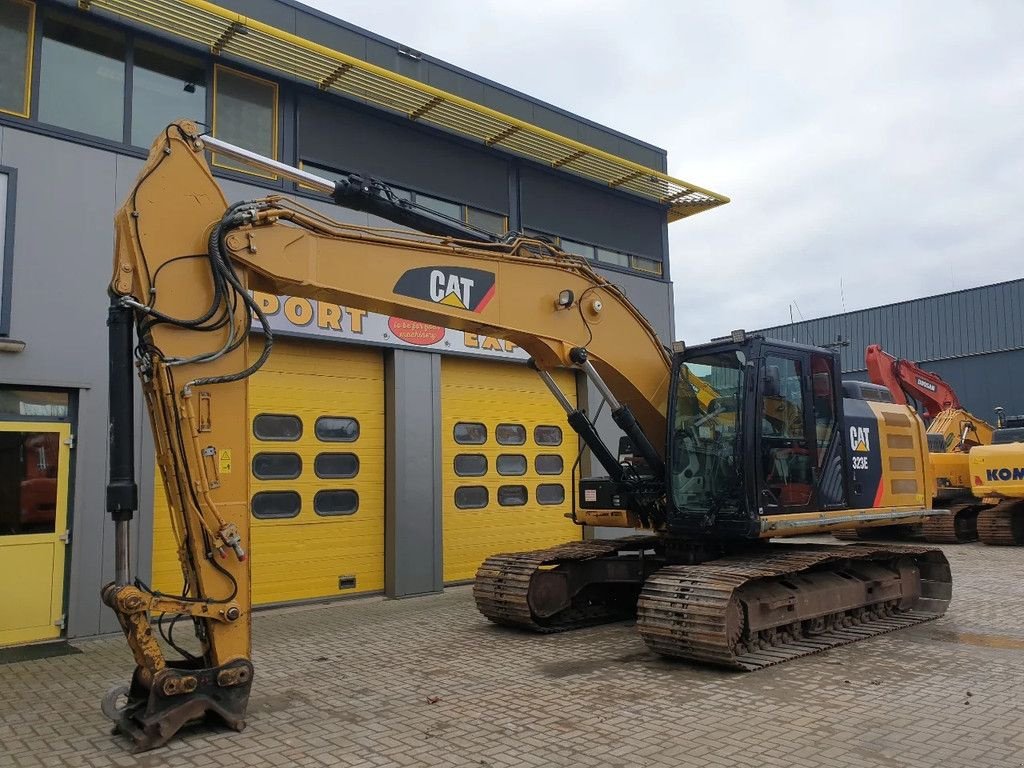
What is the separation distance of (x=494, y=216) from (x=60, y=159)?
599 cm

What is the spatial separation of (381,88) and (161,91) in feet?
8.93

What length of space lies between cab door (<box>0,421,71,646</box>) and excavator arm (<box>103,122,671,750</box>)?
3.03 metres

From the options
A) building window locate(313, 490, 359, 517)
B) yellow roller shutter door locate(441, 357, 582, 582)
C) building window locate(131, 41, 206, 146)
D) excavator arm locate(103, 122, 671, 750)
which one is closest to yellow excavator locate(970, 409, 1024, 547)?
yellow roller shutter door locate(441, 357, 582, 582)

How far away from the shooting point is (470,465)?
461 inches

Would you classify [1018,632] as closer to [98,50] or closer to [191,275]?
[191,275]

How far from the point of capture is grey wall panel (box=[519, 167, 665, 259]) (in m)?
13.1

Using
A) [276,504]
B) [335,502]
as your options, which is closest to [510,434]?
[335,502]

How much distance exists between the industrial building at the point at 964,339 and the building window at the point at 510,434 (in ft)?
60.7

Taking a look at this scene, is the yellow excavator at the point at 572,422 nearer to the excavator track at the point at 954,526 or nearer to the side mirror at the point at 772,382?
the side mirror at the point at 772,382

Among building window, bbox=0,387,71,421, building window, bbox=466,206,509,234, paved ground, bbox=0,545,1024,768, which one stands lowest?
paved ground, bbox=0,545,1024,768

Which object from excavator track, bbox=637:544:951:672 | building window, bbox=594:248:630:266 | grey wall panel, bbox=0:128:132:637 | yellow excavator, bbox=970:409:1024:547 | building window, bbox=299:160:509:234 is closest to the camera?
excavator track, bbox=637:544:951:672

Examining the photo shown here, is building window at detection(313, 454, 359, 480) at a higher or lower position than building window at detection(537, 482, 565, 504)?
higher

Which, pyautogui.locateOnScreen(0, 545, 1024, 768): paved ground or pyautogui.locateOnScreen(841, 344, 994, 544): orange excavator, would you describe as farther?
pyautogui.locateOnScreen(841, 344, 994, 544): orange excavator

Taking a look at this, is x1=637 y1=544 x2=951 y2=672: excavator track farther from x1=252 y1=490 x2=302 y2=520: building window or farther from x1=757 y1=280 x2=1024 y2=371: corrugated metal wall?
x1=757 y1=280 x2=1024 y2=371: corrugated metal wall
